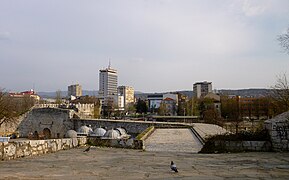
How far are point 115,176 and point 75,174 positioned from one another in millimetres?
949

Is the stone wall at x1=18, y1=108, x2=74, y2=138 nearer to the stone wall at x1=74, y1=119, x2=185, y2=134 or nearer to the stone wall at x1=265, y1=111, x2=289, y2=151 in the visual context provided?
the stone wall at x1=74, y1=119, x2=185, y2=134

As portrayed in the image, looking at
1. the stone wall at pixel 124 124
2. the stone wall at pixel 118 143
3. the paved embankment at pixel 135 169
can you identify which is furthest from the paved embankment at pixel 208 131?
the stone wall at pixel 124 124

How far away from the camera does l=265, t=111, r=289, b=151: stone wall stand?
1180cm

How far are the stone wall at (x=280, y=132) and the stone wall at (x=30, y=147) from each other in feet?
26.9

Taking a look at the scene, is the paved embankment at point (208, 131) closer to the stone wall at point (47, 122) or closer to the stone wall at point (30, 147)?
the stone wall at point (30, 147)

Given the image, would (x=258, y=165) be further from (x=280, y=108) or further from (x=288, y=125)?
(x=280, y=108)

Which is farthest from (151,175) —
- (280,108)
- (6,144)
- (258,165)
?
(280,108)

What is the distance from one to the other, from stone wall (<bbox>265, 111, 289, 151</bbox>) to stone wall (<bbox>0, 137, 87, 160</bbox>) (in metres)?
8.18

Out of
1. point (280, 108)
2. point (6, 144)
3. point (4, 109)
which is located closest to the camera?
point (6, 144)

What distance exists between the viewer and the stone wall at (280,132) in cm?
1180

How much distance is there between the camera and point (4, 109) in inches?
1651

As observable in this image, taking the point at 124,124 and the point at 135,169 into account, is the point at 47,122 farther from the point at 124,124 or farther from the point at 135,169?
the point at 135,169

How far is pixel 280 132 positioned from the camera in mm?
11977

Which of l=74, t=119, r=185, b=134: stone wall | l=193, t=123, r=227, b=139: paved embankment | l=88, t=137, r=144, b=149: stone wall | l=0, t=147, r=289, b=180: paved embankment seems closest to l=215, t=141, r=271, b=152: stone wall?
l=0, t=147, r=289, b=180: paved embankment
